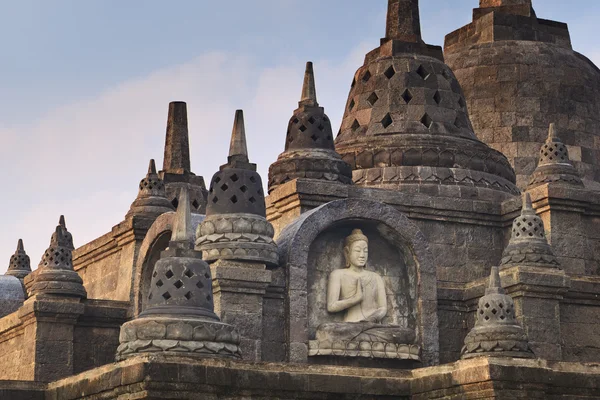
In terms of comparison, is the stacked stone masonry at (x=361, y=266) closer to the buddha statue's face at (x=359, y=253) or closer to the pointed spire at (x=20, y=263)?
the buddha statue's face at (x=359, y=253)

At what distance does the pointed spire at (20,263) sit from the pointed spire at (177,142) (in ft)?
17.8

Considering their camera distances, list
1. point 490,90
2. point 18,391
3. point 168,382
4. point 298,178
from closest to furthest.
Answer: point 168,382, point 18,391, point 298,178, point 490,90

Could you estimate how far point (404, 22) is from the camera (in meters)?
34.6

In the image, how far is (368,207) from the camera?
1074 inches

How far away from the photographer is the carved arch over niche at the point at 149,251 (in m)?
29.2

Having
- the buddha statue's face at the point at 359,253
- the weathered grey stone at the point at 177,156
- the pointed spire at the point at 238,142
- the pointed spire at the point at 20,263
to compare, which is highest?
the weathered grey stone at the point at 177,156

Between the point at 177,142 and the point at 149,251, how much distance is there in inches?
257

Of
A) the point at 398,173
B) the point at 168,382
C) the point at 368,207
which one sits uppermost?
the point at 398,173

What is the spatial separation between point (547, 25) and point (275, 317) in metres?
15.7

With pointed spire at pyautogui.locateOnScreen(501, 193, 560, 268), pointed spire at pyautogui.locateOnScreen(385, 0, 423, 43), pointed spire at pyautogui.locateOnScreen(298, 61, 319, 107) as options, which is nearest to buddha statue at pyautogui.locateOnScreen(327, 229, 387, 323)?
Answer: pointed spire at pyautogui.locateOnScreen(501, 193, 560, 268)

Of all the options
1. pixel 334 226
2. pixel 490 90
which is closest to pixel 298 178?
pixel 334 226

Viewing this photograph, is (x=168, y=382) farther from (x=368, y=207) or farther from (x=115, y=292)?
(x=115, y=292)

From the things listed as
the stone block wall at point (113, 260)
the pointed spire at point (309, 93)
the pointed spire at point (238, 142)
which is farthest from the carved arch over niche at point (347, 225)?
the stone block wall at point (113, 260)

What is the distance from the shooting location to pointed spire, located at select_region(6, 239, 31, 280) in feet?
129
